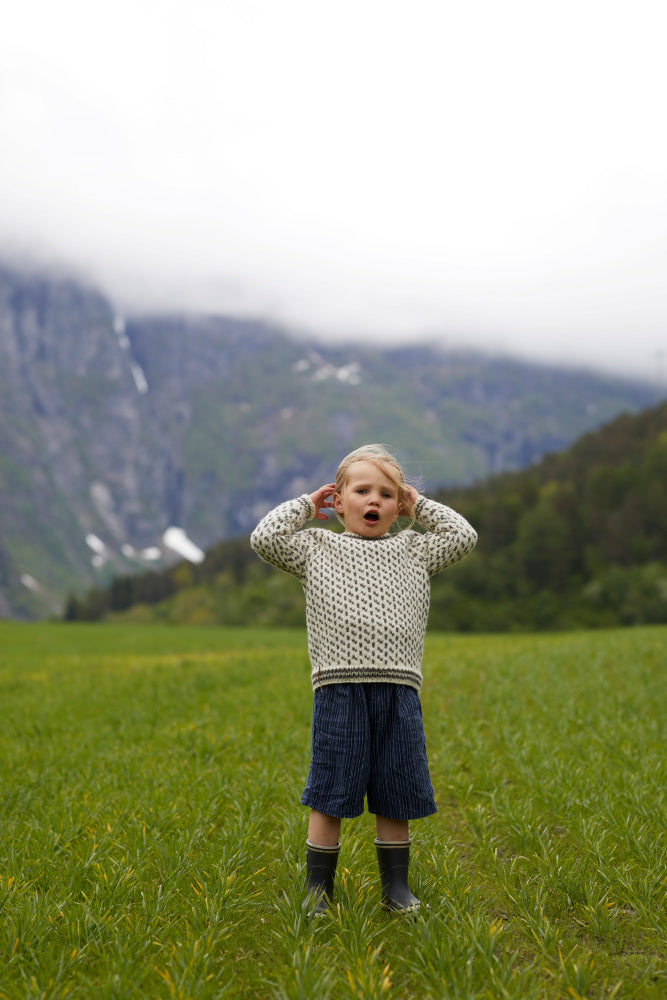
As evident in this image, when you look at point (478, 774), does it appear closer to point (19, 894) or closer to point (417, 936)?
point (417, 936)

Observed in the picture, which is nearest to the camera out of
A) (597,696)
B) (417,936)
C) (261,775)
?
(417,936)

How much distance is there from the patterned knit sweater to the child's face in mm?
80

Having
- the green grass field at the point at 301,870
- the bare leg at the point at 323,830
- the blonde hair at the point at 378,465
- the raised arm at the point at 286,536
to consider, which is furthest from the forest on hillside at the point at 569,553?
the bare leg at the point at 323,830

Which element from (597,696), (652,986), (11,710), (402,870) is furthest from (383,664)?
(11,710)

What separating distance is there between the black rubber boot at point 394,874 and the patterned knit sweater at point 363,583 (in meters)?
0.89

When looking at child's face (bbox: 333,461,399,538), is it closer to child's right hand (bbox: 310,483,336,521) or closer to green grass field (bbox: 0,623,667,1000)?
child's right hand (bbox: 310,483,336,521)

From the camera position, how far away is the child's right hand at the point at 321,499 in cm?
457

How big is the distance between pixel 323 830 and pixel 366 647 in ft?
3.37

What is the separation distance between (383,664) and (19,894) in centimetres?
234

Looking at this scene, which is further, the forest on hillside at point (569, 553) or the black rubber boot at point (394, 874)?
the forest on hillside at point (569, 553)

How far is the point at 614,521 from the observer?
261ft

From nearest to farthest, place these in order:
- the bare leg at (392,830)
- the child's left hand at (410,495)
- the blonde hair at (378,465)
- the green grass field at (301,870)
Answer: the green grass field at (301,870) → the bare leg at (392,830) → the blonde hair at (378,465) → the child's left hand at (410,495)

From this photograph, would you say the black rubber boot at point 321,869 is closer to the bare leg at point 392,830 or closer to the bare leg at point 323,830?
the bare leg at point 323,830

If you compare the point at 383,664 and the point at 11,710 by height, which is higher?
the point at 383,664
